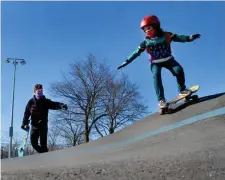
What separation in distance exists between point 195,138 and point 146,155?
804mm

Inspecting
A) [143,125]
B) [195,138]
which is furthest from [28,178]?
[143,125]

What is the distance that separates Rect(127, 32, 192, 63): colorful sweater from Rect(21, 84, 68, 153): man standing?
1855 mm

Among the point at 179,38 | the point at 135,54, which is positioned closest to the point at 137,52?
the point at 135,54

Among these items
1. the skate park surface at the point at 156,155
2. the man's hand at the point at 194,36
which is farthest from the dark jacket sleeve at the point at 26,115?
the man's hand at the point at 194,36

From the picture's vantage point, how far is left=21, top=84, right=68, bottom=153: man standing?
20.5 ft

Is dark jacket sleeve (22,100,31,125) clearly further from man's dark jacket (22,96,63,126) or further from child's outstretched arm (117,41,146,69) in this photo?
child's outstretched arm (117,41,146,69)

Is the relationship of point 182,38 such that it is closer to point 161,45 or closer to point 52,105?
point 161,45

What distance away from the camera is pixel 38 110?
6293 mm

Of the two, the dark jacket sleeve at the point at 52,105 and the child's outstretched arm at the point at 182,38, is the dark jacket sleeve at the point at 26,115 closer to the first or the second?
the dark jacket sleeve at the point at 52,105

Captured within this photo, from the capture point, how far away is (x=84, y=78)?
2584 centimetres

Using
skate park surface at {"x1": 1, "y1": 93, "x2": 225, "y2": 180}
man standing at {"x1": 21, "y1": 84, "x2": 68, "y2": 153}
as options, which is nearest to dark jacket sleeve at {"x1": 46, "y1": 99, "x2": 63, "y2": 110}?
man standing at {"x1": 21, "y1": 84, "x2": 68, "y2": 153}

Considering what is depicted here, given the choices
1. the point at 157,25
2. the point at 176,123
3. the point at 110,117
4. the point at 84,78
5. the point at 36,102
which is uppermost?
the point at 84,78

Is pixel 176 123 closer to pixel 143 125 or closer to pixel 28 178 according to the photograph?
pixel 143 125

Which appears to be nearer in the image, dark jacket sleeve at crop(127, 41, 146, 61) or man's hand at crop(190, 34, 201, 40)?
man's hand at crop(190, 34, 201, 40)
